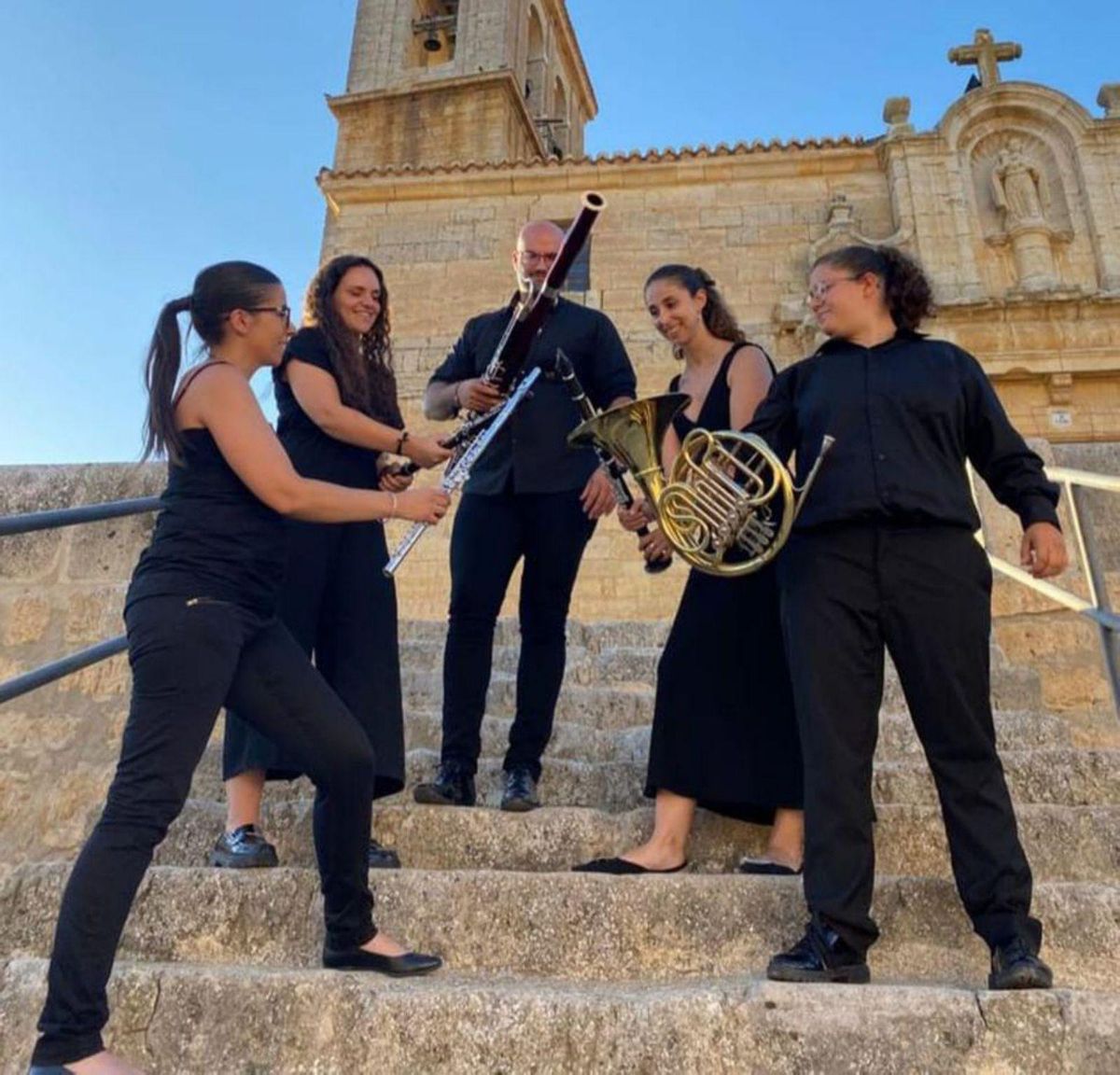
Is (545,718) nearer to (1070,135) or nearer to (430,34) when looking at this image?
(1070,135)

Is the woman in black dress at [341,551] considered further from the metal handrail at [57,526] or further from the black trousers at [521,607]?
the metal handrail at [57,526]

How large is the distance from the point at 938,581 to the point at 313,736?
4.86 feet

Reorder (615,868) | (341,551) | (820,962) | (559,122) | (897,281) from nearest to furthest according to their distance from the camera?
(820,962) → (615,868) → (897,281) → (341,551) → (559,122)

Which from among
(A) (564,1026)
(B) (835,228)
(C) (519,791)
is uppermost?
(B) (835,228)

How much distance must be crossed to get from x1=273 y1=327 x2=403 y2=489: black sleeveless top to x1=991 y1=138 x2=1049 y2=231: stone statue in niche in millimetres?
10030

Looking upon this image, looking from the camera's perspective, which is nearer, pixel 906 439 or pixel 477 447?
pixel 906 439

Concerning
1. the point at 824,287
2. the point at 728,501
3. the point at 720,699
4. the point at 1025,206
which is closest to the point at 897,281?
the point at 824,287

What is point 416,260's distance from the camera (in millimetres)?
11008

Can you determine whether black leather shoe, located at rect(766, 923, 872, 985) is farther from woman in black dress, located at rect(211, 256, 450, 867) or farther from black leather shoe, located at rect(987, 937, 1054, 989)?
woman in black dress, located at rect(211, 256, 450, 867)

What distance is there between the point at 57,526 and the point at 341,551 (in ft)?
2.70

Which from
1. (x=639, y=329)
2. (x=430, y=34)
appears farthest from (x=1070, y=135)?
(x=430, y=34)

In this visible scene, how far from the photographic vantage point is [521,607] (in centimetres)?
313

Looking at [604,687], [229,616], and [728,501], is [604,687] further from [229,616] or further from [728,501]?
[229,616]

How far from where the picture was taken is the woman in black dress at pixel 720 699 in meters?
2.53
